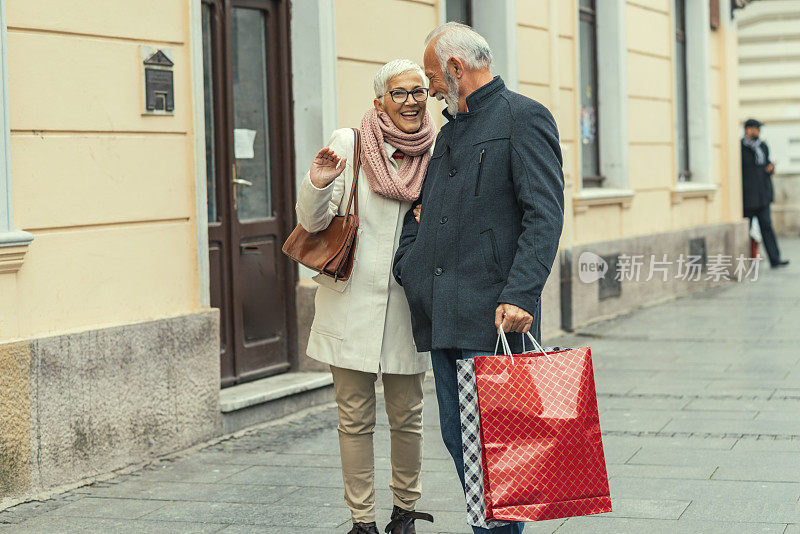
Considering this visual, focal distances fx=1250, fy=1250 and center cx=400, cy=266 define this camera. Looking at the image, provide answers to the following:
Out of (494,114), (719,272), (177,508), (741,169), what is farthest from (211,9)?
(741,169)

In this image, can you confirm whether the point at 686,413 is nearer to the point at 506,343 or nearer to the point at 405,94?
the point at 405,94

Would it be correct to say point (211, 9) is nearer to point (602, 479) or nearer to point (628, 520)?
point (628, 520)

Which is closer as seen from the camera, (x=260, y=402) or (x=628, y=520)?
(x=628, y=520)

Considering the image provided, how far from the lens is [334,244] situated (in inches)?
174

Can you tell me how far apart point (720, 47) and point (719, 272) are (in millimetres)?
2951

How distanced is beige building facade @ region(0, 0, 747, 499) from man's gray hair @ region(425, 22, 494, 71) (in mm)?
2276

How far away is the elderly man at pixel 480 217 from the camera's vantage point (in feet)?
12.4

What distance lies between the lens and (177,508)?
Result: 5.23m

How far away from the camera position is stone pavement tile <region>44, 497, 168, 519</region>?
203 inches

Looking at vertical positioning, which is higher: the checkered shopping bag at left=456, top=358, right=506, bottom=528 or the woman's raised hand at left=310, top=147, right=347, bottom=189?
the woman's raised hand at left=310, top=147, right=347, bottom=189

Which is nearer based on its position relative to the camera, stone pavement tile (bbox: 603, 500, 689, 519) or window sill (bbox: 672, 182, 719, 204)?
stone pavement tile (bbox: 603, 500, 689, 519)

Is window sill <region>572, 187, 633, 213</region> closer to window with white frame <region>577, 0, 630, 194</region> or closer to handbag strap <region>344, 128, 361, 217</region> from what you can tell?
window with white frame <region>577, 0, 630, 194</region>

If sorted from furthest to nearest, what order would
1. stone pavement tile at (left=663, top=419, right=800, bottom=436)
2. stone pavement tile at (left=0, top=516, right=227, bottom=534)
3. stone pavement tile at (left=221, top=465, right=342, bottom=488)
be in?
stone pavement tile at (left=663, top=419, right=800, bottom=436), stone pavement tile at (left=221, top=465, right=342, bottom=488), stone pavement tile at (left=0, top=516, right=227, bottom=534)

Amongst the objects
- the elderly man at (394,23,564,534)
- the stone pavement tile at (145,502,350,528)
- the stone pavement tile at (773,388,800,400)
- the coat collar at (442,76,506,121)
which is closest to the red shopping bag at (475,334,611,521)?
the elderly man at (394,23,564,534)
